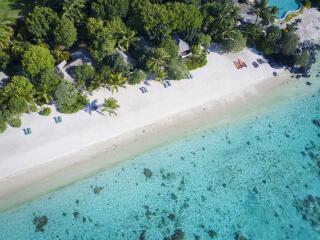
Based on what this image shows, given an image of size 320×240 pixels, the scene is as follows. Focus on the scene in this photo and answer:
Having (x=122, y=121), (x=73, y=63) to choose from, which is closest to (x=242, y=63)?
(x=122, y=121)

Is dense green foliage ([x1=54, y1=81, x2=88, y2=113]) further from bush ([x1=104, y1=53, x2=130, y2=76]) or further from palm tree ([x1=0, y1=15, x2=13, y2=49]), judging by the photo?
palm tree ([x1=0, y1=15, x2=13, y2=49])

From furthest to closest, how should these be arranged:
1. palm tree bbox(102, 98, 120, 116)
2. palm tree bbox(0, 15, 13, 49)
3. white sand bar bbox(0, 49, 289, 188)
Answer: palm tree bbox(102, 98, 120, 116)
palm tree bbox(0, 15, 13, 49)
white sand bar bbox(0, 49, 289, 188)

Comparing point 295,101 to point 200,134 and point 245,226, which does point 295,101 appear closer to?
point 200,134

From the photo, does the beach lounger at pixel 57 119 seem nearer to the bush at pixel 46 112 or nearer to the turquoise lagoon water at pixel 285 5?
the bush at pixel 46 112

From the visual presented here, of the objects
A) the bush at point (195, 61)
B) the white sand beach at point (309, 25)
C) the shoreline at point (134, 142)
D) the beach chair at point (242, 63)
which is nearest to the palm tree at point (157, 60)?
the bush at point (195, 61)

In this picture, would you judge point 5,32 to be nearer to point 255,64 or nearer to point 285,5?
point 255,64

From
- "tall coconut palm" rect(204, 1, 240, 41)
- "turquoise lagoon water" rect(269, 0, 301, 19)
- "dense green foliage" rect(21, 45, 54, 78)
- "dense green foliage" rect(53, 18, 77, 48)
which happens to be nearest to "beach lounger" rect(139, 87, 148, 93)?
"dense green foliage" rect(53, 18, 77, 48)

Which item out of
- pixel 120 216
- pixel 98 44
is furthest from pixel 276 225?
pixel 98 44
